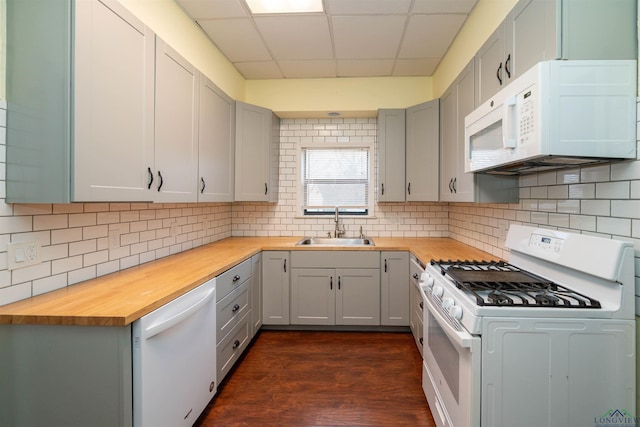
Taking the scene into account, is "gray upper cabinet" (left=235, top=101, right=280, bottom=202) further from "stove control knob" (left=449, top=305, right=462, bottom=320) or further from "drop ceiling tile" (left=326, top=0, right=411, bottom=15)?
"stove control knob" (left=449, top=305, right=462, bottom=320)

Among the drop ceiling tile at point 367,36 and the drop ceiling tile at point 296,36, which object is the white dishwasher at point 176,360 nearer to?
the drop ceiling tile at point 296,36

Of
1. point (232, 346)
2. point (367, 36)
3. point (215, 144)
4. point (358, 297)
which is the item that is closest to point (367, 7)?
point (367, 36)

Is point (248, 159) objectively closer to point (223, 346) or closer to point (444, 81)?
point (223, 346)

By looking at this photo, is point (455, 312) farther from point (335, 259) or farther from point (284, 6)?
point (284, 6)

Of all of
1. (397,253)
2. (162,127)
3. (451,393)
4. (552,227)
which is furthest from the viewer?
(397,253)

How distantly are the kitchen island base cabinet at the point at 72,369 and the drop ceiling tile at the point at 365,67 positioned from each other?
9.83 feet

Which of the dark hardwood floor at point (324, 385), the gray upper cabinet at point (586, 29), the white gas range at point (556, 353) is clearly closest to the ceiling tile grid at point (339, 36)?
the gray upper cabinet at point (586, 29)

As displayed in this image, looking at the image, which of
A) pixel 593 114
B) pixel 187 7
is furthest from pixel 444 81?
pixel 187 7

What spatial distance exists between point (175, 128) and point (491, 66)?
6.63ft

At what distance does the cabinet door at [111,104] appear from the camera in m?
1.29

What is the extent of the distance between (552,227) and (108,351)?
7.32 ft

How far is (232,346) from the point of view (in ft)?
7.64

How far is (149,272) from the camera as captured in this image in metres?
1.89

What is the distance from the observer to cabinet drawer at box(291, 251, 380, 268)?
9.93 ft
